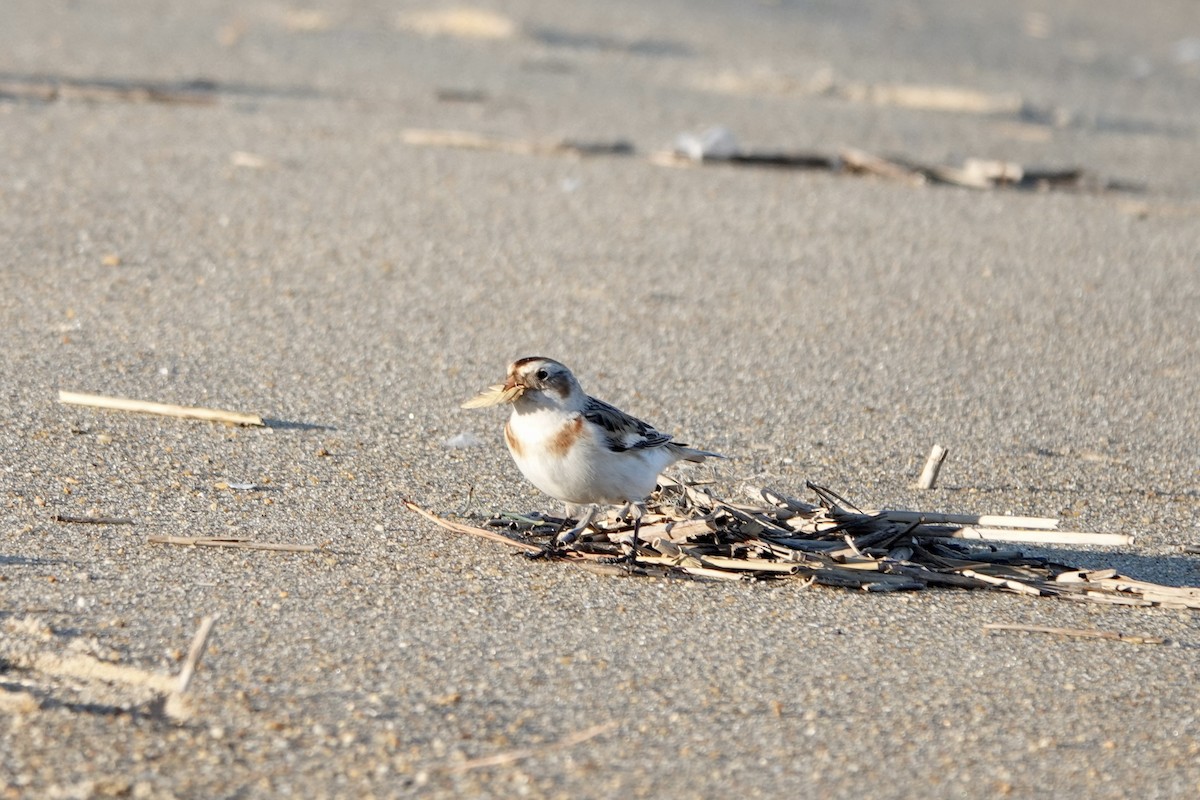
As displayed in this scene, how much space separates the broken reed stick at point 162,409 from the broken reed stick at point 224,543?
1140mm

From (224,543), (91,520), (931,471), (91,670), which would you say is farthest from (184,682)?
(931,471)

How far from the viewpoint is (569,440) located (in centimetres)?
433

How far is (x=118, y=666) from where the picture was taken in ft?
11.6

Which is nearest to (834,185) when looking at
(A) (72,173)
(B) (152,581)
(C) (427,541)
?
(A) (72,173)

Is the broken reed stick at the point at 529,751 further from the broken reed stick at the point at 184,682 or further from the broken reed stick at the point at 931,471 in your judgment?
the broken reed stick at the point at 931,471

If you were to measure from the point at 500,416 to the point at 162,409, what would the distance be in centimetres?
128

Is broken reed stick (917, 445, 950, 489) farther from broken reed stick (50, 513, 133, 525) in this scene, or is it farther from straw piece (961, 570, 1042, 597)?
broken reed stick (50, 513, 133, 525)

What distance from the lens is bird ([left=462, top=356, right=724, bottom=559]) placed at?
434 centimetres

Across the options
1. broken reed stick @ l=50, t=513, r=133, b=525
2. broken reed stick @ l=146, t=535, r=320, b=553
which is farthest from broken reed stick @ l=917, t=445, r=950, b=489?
broken reed stick @ l=50, t=513, r=133, b=525

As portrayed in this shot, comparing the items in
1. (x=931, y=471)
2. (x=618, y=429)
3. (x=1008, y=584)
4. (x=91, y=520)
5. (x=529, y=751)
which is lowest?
(x=529, y=751)

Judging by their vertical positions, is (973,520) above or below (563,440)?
above

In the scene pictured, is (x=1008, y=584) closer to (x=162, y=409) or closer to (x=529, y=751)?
(x=529, y=751)

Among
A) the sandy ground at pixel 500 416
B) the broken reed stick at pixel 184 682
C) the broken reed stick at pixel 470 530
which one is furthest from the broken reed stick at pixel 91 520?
the broken reed stick at pixel 184 682

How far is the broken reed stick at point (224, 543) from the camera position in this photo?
436cm
